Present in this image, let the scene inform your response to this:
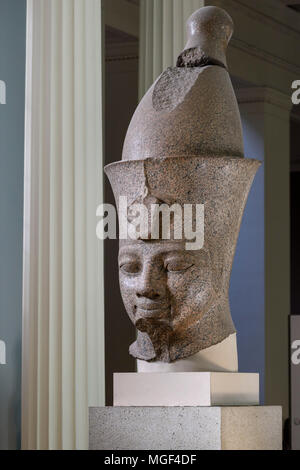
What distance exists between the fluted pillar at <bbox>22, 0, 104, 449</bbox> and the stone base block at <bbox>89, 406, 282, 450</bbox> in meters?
1.98

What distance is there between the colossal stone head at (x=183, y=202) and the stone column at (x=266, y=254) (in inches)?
313

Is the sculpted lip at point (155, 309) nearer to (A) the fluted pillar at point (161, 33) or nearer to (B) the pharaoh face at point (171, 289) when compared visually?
(B) the pharaoh face at point (171, 289)

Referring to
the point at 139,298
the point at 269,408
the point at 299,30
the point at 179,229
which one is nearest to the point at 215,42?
the point at 179,229

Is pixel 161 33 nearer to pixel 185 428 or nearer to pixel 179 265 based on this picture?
pixel 179 265

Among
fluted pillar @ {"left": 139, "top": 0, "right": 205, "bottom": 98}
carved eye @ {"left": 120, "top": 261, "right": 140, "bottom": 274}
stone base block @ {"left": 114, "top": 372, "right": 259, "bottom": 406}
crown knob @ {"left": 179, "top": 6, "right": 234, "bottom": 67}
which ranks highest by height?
fluted pillar @ {"left": 139, "top": 0, "right": 205, "bottom": 98}

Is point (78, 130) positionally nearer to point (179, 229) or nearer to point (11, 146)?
point (11, 146)

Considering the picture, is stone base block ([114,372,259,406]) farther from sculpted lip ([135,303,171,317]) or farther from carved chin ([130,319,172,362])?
sculpted lip ([135,303,171,317])

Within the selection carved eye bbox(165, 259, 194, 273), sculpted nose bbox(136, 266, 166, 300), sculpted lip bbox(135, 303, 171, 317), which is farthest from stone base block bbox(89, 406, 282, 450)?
carved eye bbox(165, 259, 194, 273)

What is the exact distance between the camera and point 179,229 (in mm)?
5672

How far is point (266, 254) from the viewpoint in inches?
551

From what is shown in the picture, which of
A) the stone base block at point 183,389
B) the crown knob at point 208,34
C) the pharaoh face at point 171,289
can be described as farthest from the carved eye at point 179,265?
the crown knob at point 208,34

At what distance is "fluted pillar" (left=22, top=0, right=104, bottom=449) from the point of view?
25.3 feet

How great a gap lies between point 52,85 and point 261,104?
6534mm

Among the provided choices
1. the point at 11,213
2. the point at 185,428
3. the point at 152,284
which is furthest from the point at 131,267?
the point at 11,213
